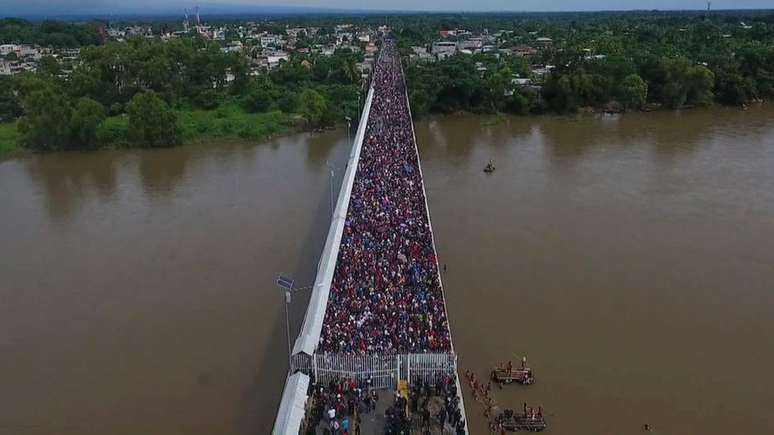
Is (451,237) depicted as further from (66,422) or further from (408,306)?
(66,422)

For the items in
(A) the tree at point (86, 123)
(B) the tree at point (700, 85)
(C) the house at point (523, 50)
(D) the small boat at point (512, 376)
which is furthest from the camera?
(C) the house at point (523, 50)

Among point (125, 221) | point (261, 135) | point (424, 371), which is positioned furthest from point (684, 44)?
point (424, 371)

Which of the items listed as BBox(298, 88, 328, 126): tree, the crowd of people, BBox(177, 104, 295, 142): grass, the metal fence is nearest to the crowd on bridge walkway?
the metal fence

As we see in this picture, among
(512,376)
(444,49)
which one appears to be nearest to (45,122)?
(512,376)

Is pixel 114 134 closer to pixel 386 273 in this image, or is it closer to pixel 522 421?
pixel 386 273

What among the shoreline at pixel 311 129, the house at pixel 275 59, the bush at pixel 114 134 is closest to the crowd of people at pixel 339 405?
the shoreline at pixel 311 129

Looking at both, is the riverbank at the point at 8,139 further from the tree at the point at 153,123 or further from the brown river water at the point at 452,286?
the tree at the point at 153,123

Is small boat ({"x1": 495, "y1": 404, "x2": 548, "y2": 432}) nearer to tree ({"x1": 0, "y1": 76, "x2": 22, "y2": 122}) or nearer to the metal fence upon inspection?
the metal fence
